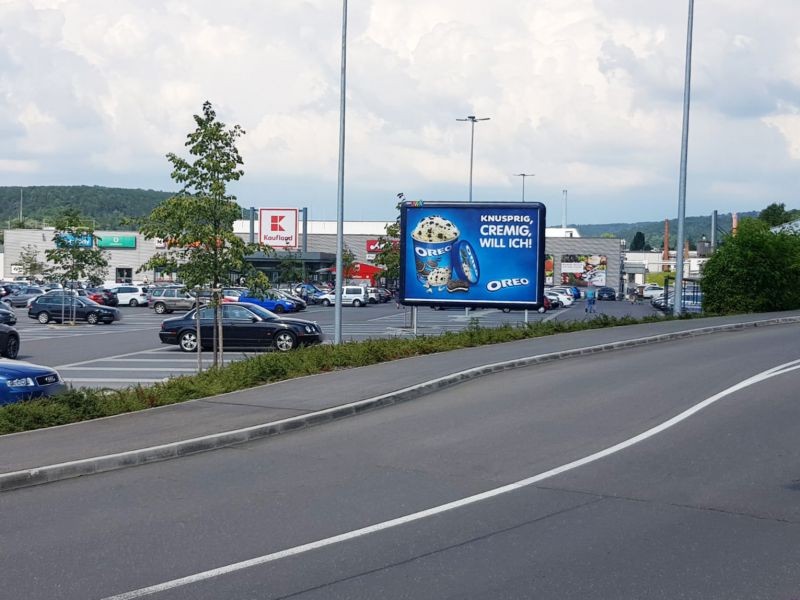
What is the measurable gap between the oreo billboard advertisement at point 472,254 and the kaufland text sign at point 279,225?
42769 millimetres

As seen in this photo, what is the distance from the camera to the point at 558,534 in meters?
7.83

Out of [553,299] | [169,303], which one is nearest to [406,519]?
[169,303]

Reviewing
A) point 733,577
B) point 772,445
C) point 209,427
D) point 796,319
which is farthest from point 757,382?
point 796,319

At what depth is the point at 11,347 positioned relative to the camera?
26.6 metres

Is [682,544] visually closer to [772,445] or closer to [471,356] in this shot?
[772,445]

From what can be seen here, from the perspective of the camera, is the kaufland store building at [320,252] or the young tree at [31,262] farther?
the young tree at [31,262]

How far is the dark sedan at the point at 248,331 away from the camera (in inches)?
1144

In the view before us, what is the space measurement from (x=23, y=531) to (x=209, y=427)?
4.36 metres

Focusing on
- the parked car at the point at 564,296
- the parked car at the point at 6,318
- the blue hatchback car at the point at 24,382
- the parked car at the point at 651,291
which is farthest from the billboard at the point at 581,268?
the blue hatchback car at the point at 24,382

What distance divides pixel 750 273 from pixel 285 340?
18.1 meters

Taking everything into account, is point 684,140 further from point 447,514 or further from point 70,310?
point 70,310

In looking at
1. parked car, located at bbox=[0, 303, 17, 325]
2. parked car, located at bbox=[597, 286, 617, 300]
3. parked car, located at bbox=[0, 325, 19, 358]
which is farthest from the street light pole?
parked car, located at bbox=[597, 286, 617, 300]

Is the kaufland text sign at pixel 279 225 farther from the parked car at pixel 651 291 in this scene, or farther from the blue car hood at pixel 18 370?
the blue car hood at pixel 18 370

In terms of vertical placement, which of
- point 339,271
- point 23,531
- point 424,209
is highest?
point 424,209
